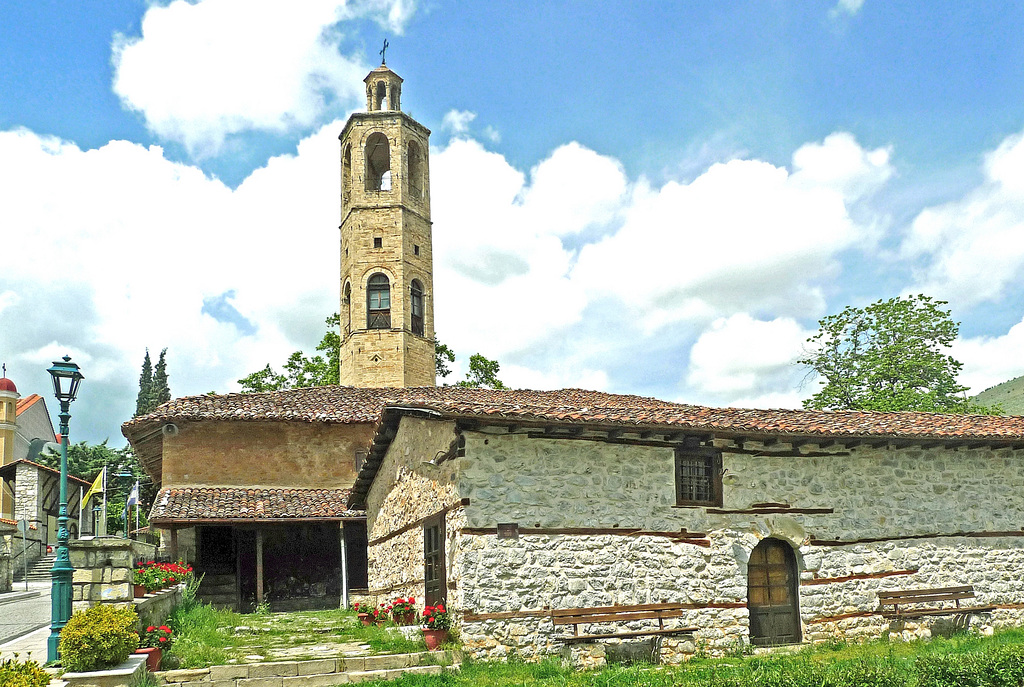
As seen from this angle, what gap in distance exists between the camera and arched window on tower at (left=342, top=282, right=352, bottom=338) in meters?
A: 26.7

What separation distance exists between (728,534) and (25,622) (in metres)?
11.3

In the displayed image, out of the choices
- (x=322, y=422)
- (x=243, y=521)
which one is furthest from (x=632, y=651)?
(x=322, y=422)

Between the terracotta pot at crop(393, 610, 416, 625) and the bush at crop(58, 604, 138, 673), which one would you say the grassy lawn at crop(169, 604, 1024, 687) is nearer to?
the terracotta pot at crop(393, 610, 416, 625)

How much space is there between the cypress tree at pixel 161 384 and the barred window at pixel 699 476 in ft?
148

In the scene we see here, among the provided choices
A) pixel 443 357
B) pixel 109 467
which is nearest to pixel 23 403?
pixel 109 467

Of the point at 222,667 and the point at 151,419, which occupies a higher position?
the point at 151,419

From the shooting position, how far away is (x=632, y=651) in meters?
10.8

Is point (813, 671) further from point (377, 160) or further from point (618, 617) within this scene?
point (377, 160)

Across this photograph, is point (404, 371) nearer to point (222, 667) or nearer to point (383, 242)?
point (383, 242)

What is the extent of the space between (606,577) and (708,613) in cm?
168

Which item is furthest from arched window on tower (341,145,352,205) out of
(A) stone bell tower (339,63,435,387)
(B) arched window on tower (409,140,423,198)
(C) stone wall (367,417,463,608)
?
(C) stone wall (367,417,463,608)

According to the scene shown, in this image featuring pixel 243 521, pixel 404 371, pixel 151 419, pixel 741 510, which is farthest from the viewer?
pixel 404 371

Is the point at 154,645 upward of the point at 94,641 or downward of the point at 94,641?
downward

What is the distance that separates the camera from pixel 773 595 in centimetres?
1209
